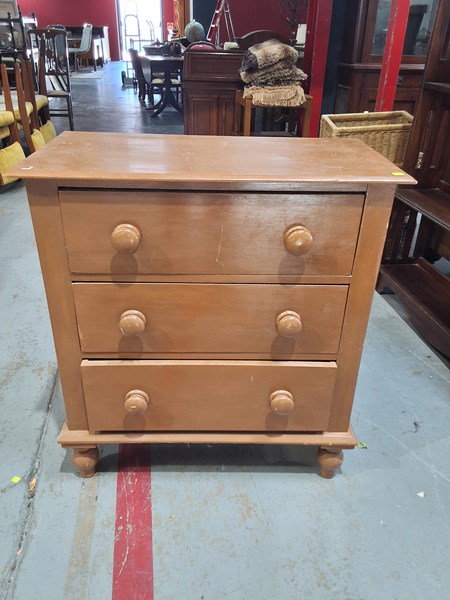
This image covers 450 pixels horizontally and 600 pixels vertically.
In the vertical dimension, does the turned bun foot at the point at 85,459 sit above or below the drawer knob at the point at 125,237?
below

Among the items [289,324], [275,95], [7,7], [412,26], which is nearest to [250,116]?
[275,95]

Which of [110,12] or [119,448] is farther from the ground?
[110,12]

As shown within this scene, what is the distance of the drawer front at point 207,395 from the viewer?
43.6 inches

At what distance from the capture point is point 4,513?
3.82ft

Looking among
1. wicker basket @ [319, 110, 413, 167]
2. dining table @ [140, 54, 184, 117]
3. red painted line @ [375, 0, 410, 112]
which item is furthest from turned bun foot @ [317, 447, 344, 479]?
dining table @ [140, 54, 184, 117]

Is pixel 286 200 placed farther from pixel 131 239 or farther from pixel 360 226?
pixel 131 239

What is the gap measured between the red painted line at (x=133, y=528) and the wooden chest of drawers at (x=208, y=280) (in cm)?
12

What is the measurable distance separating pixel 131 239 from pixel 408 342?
1.38 meters

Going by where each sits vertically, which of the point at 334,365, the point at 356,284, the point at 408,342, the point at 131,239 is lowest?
the point at 408,342

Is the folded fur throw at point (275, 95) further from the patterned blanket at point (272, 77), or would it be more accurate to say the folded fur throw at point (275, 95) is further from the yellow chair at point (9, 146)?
the yellow chair at point (9, 146)

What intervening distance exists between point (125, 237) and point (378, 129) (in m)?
2.10

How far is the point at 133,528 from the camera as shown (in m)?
1.14

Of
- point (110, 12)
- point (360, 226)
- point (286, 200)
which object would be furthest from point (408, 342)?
point (110, 12)

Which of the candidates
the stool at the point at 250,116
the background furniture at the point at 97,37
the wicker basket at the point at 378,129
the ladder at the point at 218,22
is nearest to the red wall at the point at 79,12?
the background furniture at the point at 97,37
